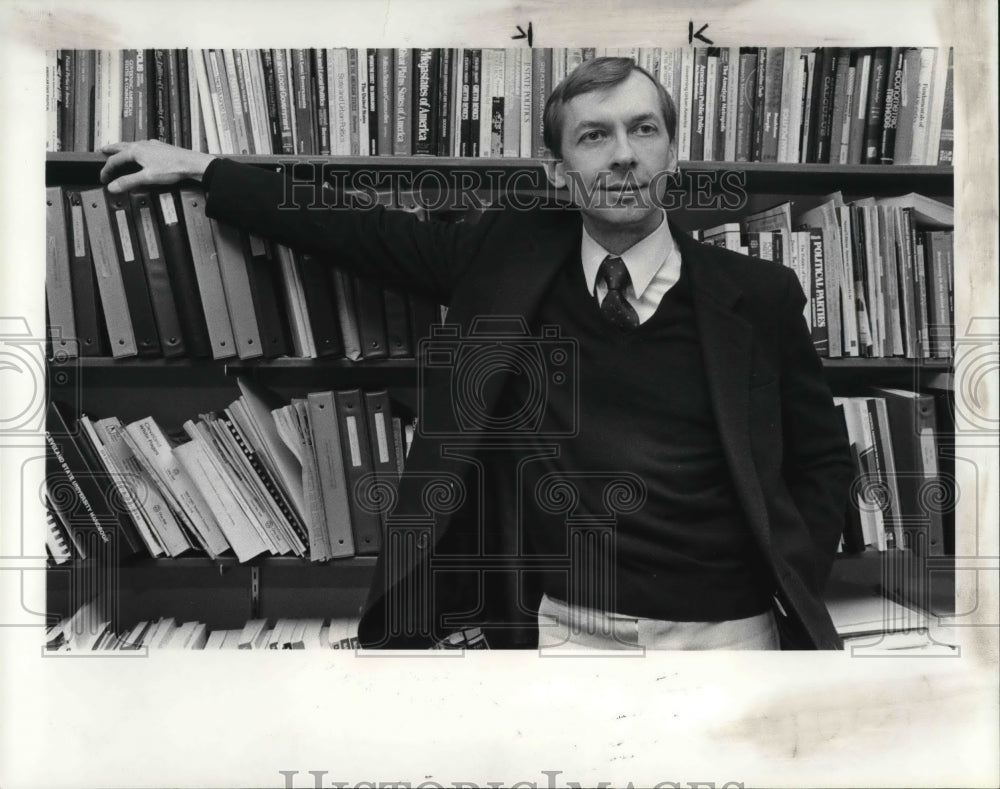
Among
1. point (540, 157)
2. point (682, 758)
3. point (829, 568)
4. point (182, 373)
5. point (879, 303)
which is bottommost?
point (682, 758)

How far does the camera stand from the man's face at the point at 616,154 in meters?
1.48

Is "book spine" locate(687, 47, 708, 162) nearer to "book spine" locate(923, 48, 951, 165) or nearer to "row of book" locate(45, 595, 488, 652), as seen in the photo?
"book spine" locate(923, 48, 951, 165)

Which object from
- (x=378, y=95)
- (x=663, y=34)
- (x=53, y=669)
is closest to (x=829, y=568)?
(x=663, y=34)

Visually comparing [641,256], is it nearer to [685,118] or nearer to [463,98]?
[685,118]

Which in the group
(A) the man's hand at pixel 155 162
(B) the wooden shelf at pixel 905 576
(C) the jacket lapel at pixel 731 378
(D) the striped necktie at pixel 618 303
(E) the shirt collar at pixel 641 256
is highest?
(A) the man's hand at pixel 155 162

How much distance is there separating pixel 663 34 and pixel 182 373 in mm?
1034

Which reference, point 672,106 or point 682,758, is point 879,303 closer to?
point 672,106

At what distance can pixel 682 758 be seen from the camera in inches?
60.4

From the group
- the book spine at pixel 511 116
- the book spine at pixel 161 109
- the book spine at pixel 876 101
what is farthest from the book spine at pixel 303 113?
the book spine at pixel 876 101

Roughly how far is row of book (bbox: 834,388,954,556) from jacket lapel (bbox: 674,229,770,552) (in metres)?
0.21

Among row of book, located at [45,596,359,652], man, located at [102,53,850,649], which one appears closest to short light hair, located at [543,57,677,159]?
man, located at [102,53,850,649]

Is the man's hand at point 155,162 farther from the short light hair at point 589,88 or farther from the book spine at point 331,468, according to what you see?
the short light hair at point 589,88

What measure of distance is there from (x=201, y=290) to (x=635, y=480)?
2.69 feet

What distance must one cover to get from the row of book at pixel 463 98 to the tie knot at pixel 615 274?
0.22 meters
